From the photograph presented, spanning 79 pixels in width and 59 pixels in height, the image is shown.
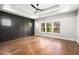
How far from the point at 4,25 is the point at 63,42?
2.68 meters

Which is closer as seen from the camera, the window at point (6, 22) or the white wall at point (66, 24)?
the white wall at point (66, 24)

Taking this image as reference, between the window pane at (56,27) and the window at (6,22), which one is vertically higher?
the window at (6,22)

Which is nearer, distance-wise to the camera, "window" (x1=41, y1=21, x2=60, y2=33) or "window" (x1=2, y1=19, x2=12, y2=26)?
"window" (x1=41, y1=21, x2=60, y2=33)

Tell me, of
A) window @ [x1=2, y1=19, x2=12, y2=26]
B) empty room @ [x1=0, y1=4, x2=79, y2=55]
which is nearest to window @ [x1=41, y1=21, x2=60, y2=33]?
empty room @ [x1=0, y1=4, x2=79, y2=55]

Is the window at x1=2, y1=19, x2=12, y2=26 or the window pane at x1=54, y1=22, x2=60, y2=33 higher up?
the window at x1=2, y1=19, x2=12, y2=26

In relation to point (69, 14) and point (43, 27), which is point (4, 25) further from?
point (69, 14)

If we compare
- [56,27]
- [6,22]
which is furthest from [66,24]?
[6,22]

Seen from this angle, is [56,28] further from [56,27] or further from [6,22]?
[6,22]

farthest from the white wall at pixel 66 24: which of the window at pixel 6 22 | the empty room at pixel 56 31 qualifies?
the window at pixel 6 22

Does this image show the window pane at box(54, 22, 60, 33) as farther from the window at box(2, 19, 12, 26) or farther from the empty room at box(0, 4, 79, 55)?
the window at box(2, 19, 12, 26)

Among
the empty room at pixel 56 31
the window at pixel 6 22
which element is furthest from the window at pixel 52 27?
the window at pixel 6 22

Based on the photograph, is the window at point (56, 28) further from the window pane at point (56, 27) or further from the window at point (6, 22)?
the window at point (6, 22)

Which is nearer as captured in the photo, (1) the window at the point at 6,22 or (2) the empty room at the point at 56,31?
(2) the empty room at the point at 56,31

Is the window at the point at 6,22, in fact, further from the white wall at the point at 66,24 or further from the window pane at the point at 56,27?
the window pane at the point at 56,27
